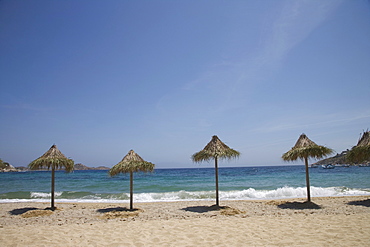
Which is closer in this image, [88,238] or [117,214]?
[88,238]

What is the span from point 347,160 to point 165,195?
447 inches

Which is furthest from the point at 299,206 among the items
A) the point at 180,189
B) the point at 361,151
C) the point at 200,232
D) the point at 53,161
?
the point at 180,189

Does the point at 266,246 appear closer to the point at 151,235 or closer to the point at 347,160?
the point at 151,235

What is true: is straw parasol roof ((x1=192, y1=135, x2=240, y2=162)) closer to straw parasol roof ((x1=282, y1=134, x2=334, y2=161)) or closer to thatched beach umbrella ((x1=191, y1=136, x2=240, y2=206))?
thatched beach umbrella ((x1=191, y1=136, x2=240, y2=206))

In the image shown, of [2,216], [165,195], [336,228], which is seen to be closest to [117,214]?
[2,216]

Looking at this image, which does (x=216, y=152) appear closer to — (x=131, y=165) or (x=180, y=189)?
(x=131, y=165)

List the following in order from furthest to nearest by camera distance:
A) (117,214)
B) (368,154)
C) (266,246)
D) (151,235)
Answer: (368,154) < (117,214) < (151,235) < (266,246)

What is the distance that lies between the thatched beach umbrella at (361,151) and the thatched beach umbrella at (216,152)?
196 inches

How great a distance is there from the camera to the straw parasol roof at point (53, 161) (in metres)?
9.30

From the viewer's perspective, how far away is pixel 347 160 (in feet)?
32.7

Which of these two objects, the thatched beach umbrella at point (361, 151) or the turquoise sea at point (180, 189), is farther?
the turquoise sea at point (180, 189)

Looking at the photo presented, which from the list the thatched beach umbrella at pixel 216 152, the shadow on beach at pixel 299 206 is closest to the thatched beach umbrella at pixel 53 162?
the thatched beach umbrella at pixel 216 152

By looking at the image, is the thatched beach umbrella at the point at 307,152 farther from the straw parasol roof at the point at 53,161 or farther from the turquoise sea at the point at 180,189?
the straw parasol roof at the point at 53,161

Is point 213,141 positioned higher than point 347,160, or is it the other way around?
point 213,141
